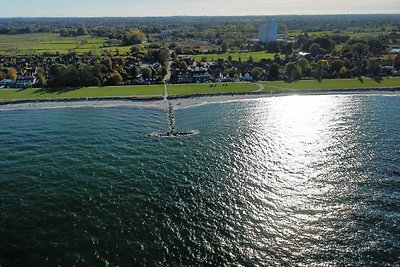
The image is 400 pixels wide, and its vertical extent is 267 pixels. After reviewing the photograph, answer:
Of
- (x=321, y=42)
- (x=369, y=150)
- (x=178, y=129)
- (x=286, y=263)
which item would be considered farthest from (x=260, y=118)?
(x=321, y=42)

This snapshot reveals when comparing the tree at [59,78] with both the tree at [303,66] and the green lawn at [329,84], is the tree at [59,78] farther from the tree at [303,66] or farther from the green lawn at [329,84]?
the tree at [303,66]

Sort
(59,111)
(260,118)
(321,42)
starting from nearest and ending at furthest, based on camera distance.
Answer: (260,118) < (59,111) < (321,42)

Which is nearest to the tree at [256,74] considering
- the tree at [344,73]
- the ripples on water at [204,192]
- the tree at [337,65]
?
the tree at [337,65]

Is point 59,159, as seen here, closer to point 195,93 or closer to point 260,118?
point 260,118

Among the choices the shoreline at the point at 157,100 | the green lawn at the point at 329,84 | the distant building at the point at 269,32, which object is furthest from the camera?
the distant building at the point at 269,32

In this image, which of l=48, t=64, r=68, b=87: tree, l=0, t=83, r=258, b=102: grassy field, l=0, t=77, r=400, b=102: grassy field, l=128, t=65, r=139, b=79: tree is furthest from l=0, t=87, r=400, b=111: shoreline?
l=128, t=65, r=139, b=79: tree

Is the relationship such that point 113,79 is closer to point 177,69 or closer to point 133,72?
point 133,72

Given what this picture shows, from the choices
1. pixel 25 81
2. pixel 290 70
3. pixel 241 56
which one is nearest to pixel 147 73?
pixel 25 81
